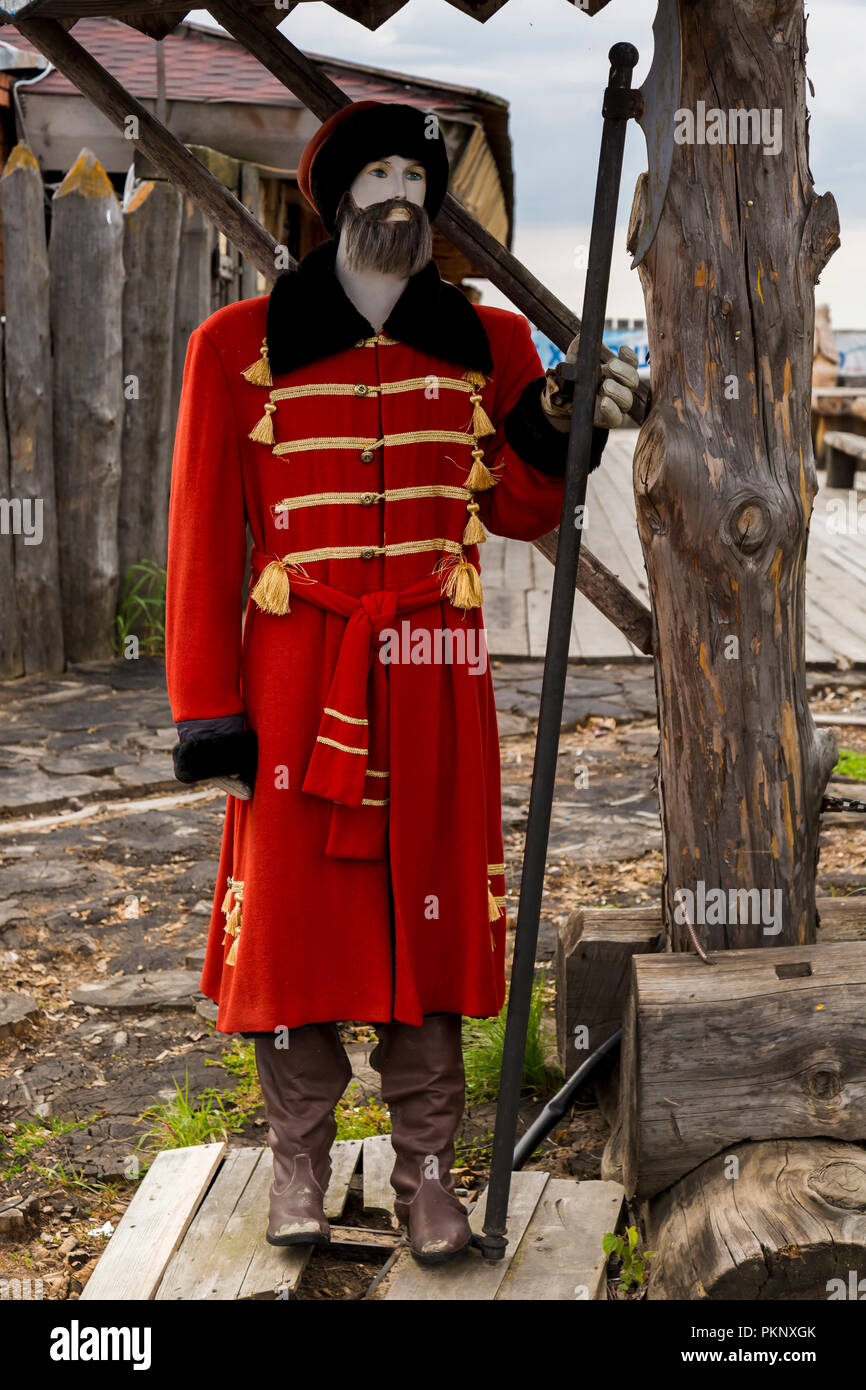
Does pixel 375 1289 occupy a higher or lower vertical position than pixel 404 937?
lower

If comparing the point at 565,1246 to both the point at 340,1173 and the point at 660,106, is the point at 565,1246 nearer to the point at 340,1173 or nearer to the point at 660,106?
the point at 340,1173

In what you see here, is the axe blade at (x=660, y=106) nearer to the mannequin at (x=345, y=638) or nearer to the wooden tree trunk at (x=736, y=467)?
the wooden tree trunk at (x=736, y=467)

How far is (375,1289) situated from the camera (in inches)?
101

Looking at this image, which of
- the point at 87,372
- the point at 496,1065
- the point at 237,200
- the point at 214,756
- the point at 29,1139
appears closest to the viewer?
the point at 214,756

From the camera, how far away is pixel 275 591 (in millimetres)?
2621

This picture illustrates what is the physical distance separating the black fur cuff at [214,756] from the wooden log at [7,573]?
4.53 metres

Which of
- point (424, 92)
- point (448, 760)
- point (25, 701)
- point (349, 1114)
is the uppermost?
point (424, 92)

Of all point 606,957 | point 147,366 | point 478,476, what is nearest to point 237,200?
point 478,476

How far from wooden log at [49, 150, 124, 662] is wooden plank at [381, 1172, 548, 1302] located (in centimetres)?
501

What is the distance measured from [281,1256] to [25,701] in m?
4.48

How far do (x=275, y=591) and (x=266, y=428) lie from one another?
0.29 metres

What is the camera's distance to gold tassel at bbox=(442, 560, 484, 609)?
2.66 metres
